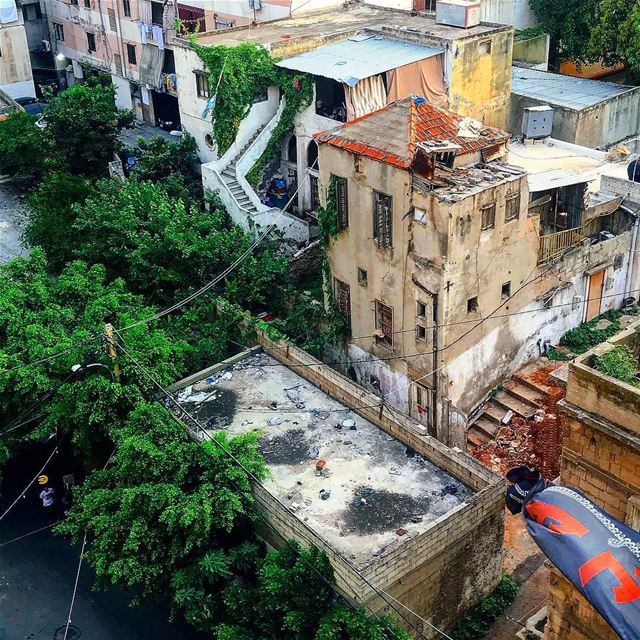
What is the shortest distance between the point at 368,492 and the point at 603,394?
313 inches

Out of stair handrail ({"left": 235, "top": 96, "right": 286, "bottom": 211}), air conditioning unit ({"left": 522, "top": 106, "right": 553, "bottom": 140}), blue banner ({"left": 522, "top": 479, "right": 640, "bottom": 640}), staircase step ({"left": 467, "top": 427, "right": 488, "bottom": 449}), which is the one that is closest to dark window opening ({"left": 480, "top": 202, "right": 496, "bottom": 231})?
staircase step ({"left": 467, "top": 427, "right": 488, "bottom": 449})

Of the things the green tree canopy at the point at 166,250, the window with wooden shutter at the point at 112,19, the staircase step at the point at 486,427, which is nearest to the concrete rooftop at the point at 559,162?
the staircase step at the point at 486,427

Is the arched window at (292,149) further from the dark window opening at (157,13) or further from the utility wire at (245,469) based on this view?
the utility wire at (245,469)

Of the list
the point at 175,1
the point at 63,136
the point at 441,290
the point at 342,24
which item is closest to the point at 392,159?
the point at 441,290

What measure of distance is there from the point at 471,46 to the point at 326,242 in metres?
10.6

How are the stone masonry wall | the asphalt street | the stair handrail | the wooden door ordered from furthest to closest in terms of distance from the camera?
the stair handrail → the wooden door → the asphalt street → the stone masonry wall

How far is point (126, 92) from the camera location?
1917 inches

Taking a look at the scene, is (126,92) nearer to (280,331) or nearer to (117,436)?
(280,331)

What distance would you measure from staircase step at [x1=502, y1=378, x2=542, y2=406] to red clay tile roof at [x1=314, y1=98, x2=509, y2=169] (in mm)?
7568

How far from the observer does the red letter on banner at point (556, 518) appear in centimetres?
1405

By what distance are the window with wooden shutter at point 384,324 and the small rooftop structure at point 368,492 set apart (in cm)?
290

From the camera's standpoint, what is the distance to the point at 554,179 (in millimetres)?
27547

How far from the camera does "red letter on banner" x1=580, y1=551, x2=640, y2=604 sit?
13391mm

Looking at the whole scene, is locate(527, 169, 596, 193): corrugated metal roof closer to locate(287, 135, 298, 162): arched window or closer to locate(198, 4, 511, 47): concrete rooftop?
locate(198, 4, 511, 47): concrete rooftop
